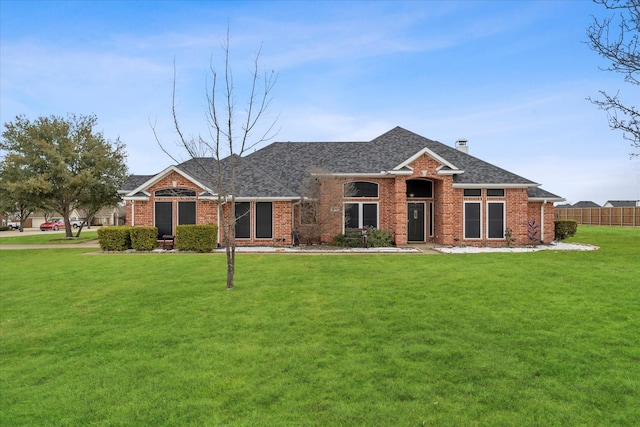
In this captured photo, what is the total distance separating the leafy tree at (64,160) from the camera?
2597cm

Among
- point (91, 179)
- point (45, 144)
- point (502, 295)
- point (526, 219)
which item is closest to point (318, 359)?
point (502, 295)

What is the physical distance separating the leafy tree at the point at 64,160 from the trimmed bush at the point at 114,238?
9877 millimetres

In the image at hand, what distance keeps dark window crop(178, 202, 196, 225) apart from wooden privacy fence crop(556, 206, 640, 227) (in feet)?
143

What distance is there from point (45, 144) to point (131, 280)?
21.8 meters

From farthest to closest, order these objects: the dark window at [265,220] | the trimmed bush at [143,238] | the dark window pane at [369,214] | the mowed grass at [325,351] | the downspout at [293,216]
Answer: the dark window pane at [369,214] < the dark window at [265,220] < the downspout at [293,216] < the trimmed bush at [143,238] < the mowed grass at [325,351]

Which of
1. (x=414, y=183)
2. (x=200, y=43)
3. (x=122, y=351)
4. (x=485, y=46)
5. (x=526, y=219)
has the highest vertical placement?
(x=485, y=46)

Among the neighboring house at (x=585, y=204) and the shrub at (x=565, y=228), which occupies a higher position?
the neighboring house at (x=585, y=204)

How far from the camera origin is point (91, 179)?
26.4 meters

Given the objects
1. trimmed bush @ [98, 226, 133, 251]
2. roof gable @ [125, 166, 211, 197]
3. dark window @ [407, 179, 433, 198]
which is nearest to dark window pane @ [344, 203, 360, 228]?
dark window @ [407, 179, 433, 198]

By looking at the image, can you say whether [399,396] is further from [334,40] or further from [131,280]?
[334,40]

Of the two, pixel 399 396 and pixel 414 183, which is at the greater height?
pixel 414 183

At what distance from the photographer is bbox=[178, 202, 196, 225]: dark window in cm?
2027

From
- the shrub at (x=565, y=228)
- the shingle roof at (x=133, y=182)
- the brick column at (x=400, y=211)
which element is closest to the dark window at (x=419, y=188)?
the brick column at (x=400, y=211)

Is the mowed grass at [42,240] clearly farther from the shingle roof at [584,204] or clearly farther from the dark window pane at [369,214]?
the shingle roof at [584,204]
